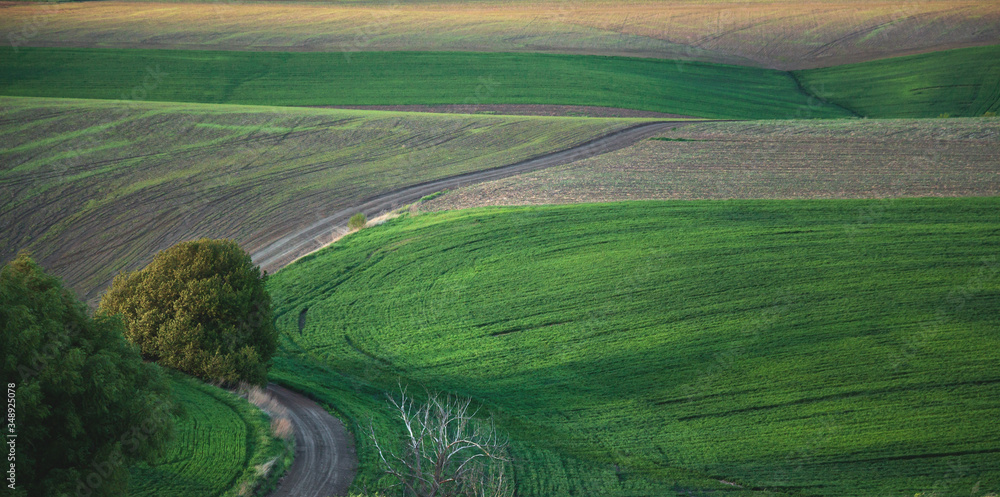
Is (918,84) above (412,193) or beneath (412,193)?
above

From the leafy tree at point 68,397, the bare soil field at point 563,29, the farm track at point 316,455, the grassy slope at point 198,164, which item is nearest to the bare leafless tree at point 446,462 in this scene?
the farm track at point 316,455

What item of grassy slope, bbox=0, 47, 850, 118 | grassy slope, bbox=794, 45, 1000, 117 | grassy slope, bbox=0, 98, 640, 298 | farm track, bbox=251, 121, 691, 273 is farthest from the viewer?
grassy slope, bbox=0, 47, 850, 118

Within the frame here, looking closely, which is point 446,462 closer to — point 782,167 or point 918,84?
point 782,167

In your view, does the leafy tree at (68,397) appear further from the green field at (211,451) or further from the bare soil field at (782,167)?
the bare soil field at (782,167)

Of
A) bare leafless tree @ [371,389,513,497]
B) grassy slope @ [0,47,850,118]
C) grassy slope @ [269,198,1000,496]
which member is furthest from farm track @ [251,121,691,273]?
bare leafless tree @ [371,389,513,497]

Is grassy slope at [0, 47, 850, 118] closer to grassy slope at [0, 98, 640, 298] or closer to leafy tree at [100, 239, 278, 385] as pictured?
grassy slope at [0, 98, 640, 298]

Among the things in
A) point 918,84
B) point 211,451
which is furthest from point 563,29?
point 211,451
